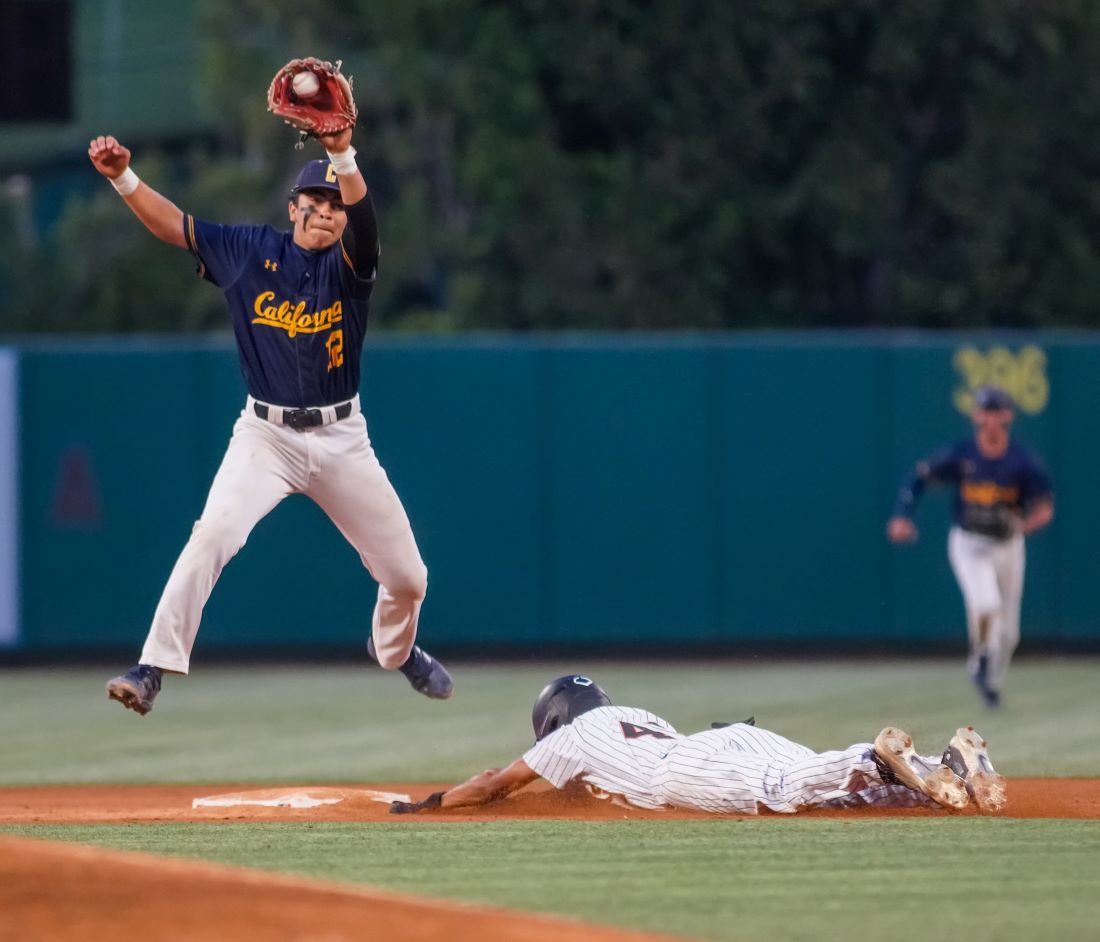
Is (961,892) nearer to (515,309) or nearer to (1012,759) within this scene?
(1012,759)

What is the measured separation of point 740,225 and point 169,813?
1445cm

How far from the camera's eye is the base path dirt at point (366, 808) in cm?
674

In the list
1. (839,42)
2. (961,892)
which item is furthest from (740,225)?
(961,892)

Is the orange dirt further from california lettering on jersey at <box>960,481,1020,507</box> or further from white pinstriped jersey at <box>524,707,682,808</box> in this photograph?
california lettering on jersey at <box>960,481,1020,507</box>

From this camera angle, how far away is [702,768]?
21.6ft

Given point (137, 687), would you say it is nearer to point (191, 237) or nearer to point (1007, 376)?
point (191, 237)

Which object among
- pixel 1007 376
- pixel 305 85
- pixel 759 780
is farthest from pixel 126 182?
pixel 1007 376

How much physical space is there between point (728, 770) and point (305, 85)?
8.66 ft

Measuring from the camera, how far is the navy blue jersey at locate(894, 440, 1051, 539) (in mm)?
11859

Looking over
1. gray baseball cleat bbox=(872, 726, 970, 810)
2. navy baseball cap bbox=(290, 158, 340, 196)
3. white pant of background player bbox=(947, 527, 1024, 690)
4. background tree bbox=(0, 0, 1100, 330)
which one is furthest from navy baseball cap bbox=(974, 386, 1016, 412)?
background tree bbox=(0, 0, 1100, 330)

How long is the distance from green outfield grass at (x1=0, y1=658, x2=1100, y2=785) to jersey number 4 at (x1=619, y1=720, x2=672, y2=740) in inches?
85.6

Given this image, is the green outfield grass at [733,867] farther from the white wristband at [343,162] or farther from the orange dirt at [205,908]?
the white wristband at [343,162]

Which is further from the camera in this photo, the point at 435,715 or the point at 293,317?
the point at 435,715

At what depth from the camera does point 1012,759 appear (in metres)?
9.05
